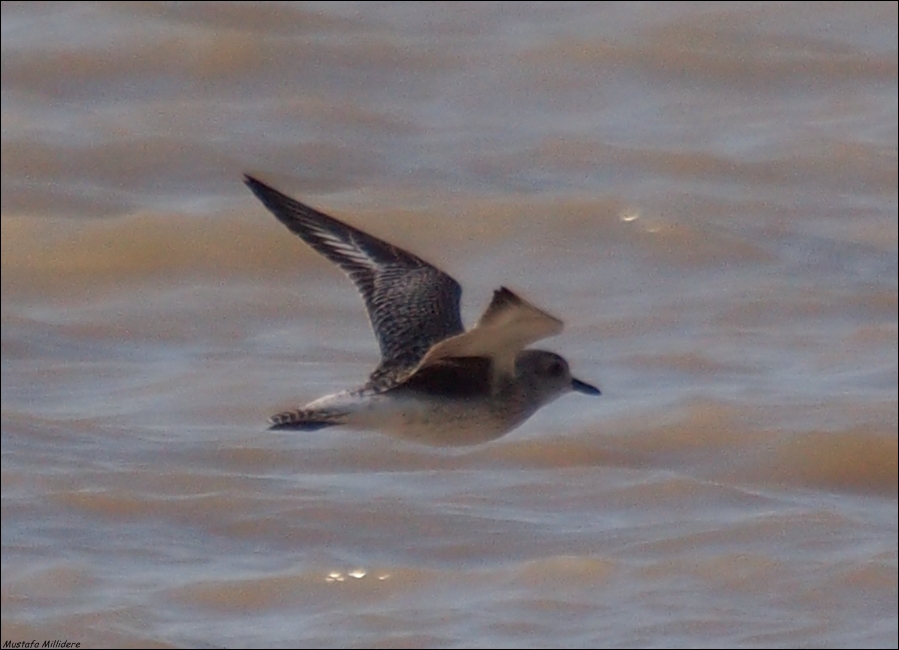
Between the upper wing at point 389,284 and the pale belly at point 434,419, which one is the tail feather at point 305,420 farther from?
the upper wing at point 389,284

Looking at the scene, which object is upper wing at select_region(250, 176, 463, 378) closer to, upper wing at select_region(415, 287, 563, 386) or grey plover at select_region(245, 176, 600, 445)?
grey plover at select_region(245, 176, 600, 445)

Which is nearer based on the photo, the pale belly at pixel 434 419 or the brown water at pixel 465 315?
the pale belly at pixel 434 419

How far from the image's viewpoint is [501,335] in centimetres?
425

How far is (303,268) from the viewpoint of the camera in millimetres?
7668

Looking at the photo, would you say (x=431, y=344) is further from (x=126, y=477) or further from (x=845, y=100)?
(x=845, y=100)

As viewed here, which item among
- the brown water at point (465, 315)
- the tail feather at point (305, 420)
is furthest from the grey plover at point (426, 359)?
the brown water at point (465, 315)

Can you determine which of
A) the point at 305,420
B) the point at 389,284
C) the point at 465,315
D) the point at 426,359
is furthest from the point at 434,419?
the point at 465,315

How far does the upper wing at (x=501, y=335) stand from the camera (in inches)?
154

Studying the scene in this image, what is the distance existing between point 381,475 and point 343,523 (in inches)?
15.0

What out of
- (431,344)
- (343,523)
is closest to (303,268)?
(343,523)

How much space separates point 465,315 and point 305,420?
2.76 meters

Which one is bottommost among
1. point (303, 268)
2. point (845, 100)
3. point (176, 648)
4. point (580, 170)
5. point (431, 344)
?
point (176, 648)

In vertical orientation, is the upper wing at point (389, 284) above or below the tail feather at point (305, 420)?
above

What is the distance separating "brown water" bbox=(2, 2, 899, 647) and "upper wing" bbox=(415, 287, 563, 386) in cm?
75
